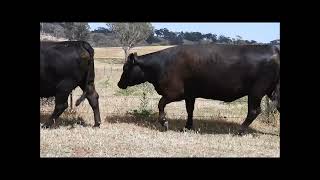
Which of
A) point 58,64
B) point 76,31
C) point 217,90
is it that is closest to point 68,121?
point 58,64

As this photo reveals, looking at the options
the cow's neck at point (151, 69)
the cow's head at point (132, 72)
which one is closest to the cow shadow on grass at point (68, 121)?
A: the cow's head at point (132, 72)

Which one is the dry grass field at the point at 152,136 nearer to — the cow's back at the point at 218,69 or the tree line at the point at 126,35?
the cow's back at the point at 218,69

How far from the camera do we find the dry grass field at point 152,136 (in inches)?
301

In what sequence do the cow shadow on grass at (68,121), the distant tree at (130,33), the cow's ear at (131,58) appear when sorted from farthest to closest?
the distant tree at (130,33) < the cow's ear at (131,58) < the cow shadow on grass at (68,121)

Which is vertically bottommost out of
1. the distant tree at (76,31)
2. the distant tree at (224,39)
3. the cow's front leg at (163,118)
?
the cow's front leg at (163,118)

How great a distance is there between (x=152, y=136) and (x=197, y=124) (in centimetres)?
191

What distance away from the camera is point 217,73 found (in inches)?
379

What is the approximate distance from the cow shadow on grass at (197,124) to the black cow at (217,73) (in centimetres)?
33

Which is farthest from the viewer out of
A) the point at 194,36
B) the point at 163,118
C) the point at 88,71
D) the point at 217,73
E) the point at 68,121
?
the point at 194,36

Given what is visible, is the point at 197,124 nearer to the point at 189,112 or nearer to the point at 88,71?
the point at 189,112

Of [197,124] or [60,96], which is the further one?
[197,124]

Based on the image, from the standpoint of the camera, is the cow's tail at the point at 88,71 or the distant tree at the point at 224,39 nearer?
the cow's tail at the point at 88,71

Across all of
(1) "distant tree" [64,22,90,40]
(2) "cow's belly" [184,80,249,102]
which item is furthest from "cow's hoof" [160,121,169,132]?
(1) "distant tree" [64,22,90,40]

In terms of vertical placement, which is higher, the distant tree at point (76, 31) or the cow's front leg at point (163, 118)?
the distant tree at point (76, 31)
